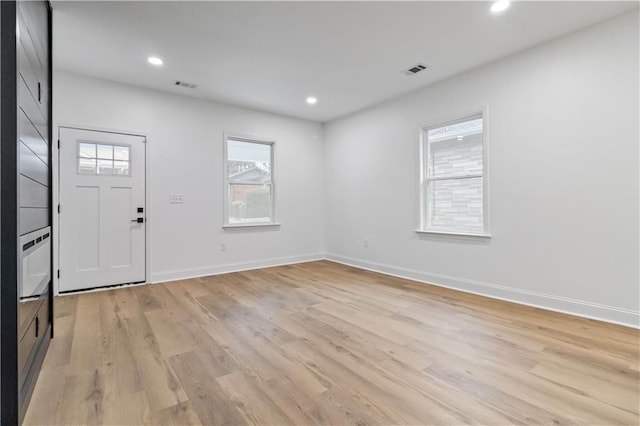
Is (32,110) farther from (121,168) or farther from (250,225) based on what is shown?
(250,225)

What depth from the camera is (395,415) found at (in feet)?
5.11

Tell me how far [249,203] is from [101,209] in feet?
6.98

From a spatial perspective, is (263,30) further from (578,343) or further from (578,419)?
(578,343)

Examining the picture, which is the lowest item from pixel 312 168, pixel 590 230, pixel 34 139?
pixel 590 230

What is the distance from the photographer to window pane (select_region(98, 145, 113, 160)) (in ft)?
13.1

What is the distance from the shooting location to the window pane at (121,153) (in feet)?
13.4

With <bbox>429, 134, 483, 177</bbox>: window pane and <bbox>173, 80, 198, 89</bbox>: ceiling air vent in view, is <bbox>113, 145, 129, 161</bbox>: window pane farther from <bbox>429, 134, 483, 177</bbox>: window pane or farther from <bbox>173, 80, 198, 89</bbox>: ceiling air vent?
<bbox>429, 134, 483, 177</bbox>: window pane

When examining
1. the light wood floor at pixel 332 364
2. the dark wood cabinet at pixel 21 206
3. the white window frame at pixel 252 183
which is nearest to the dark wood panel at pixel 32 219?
the dark wood cabinet at pixel 21 206

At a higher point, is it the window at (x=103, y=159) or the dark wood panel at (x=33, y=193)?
the window at (x=103, y=159)

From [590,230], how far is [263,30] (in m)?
3.66

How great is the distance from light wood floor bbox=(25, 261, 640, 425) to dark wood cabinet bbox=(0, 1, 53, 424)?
0.91ft

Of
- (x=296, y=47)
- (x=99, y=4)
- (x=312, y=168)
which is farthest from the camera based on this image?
(x=312, y=168)

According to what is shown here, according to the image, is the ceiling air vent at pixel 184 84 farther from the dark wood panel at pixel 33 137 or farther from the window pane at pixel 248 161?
the dark wood panel at pixel 33 137

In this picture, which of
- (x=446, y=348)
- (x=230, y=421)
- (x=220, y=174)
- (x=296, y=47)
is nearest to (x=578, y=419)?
(x=446, y=348)
